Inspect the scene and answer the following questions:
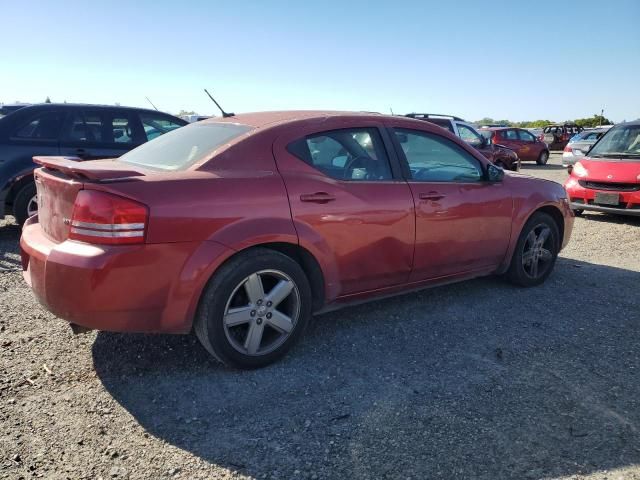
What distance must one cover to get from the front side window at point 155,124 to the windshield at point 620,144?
6.89m

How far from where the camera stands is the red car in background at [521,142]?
19656mm

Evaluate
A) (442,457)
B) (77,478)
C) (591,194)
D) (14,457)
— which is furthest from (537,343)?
(591,194)

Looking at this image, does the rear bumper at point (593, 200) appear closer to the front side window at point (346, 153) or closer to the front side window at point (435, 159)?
the front side window at point (435, 159)

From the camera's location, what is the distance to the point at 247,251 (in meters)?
3.12

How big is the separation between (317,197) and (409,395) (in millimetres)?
1333

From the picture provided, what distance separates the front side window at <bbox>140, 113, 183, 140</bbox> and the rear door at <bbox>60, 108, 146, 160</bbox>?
87mm

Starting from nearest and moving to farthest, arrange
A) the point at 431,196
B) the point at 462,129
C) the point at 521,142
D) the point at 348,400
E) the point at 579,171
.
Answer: the point at 348,400 → the point at 431,196 → the point at 579,171 → the point at 462,129 → the point at 521,142

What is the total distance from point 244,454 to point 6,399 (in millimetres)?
1436

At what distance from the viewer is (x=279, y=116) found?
12.2 ft

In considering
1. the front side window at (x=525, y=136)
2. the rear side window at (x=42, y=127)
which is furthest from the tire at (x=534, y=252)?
the front side window at (x=525, y=136)

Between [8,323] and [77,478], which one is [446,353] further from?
[8,323]

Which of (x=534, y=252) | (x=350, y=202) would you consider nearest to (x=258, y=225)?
(x=350, y=202)

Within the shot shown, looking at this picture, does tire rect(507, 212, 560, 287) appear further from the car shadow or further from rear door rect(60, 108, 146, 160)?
rear door rect(60, 108, 146, 160)

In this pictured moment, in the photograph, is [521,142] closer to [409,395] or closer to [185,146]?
[185,146]
